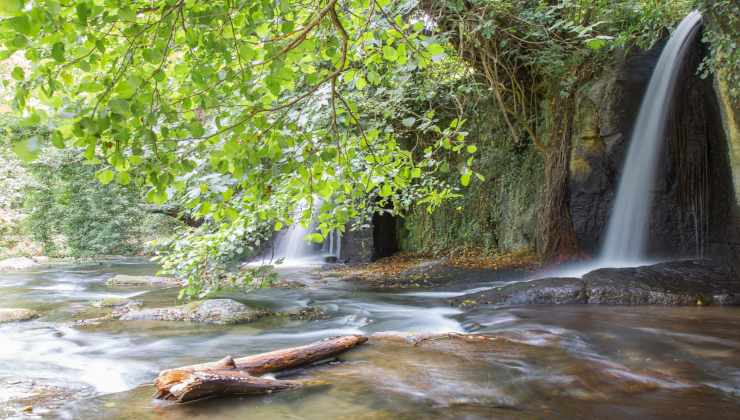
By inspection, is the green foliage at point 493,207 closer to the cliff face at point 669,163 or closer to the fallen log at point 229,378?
the cliff face at point 669,163

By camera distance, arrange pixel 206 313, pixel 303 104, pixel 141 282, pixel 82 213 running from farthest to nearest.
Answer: pixel 82 213 → pixel 141 282 → pixel 206 313 → pixel 303 104

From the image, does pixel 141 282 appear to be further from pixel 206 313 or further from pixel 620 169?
pixel 620 169

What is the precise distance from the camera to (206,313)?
754 centimetres

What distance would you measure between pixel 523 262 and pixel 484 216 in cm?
291

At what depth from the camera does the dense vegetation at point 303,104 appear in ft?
7.41

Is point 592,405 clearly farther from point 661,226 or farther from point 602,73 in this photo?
point 602,73

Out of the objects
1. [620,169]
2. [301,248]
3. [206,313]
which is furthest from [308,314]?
[301,248]

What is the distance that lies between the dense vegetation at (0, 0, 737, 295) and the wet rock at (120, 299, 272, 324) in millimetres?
661

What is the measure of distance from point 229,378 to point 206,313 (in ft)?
12.2

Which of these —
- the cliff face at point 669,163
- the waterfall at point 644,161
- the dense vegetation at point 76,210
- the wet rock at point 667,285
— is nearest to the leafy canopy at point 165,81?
the wet rock at point 667,285

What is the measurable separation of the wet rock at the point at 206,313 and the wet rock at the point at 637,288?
3269 mm

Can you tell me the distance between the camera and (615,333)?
598cm

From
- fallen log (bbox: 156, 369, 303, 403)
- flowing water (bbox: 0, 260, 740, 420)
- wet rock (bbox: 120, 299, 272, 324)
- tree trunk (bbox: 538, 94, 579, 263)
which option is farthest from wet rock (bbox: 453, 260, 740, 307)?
fallen log (bbox: 156, 369, 303, 403)

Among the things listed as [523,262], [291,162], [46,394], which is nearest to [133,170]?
[291,162]
